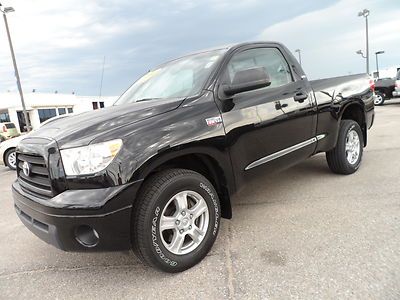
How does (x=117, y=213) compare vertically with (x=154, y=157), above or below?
below

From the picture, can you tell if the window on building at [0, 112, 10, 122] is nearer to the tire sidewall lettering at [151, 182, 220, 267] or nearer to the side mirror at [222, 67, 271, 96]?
the side mirror at [222, 67, 271, 96]

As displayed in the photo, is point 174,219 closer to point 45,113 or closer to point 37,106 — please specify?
point 37,106

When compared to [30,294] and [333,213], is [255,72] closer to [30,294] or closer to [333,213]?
[333,213]

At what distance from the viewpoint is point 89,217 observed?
2.34 m

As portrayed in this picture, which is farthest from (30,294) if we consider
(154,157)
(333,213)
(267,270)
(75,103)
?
(75,103)

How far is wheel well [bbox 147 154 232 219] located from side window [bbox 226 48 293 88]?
1.02 meters

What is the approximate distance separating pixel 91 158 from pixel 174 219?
31.4 inches

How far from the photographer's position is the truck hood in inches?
97.2

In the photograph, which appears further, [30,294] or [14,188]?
[14,188]

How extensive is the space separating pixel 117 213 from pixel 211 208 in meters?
0.85

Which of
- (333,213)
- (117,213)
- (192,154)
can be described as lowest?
(333,213)

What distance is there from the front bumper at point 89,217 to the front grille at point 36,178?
95 mm

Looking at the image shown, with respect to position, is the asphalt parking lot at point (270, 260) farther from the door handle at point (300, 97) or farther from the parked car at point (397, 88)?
the parked car at point (397, 88)

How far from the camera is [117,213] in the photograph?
2.37m
